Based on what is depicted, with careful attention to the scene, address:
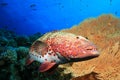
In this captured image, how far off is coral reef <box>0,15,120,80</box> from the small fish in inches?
63.3

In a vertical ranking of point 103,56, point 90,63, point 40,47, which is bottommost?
point 90,63

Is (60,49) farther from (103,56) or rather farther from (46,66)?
(103,56)

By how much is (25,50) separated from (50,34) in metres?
3.31

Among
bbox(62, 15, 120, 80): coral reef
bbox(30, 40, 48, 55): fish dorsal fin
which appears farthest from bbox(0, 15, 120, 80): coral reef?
bbox(30, 40, 48, 55): fish dorsal fin

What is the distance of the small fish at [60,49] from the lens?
8.73 ft

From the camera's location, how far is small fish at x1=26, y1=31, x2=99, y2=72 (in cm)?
266

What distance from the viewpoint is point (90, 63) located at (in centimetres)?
462

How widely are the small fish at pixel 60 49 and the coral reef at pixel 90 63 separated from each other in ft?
5.27

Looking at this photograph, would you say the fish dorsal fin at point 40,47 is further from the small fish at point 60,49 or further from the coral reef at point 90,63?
the coral reef at point 90,63

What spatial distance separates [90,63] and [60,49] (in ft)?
6.29

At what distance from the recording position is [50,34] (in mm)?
3225

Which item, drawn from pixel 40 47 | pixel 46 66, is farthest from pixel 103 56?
pixel 46 66

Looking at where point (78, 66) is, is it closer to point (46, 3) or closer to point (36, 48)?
point (36, 48)

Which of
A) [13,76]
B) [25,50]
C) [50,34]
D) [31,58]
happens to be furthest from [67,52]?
[25,50]
